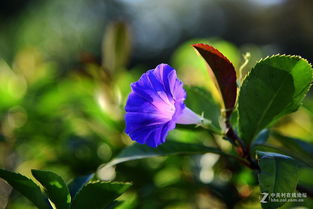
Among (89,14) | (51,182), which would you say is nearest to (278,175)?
(51,182)

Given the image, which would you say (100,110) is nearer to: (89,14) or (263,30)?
(89,14)

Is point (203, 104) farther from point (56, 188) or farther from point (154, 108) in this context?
point (56, 188)

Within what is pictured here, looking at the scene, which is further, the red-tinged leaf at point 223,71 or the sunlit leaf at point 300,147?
the sunlit leaf at point 300,147

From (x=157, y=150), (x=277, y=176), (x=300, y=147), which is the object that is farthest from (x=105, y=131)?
(x=277, y=176)

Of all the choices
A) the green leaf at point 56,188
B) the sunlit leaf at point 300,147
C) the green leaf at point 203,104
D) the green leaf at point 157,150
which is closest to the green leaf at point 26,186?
the green leaf at point 56,188

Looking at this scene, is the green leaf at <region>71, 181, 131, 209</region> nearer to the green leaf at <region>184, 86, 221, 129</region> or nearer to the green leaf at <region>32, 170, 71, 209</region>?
the green leaf at <region>32, 170, 71, 209</region>

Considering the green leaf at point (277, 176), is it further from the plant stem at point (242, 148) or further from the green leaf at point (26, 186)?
the green leaf at point (26, 186)
